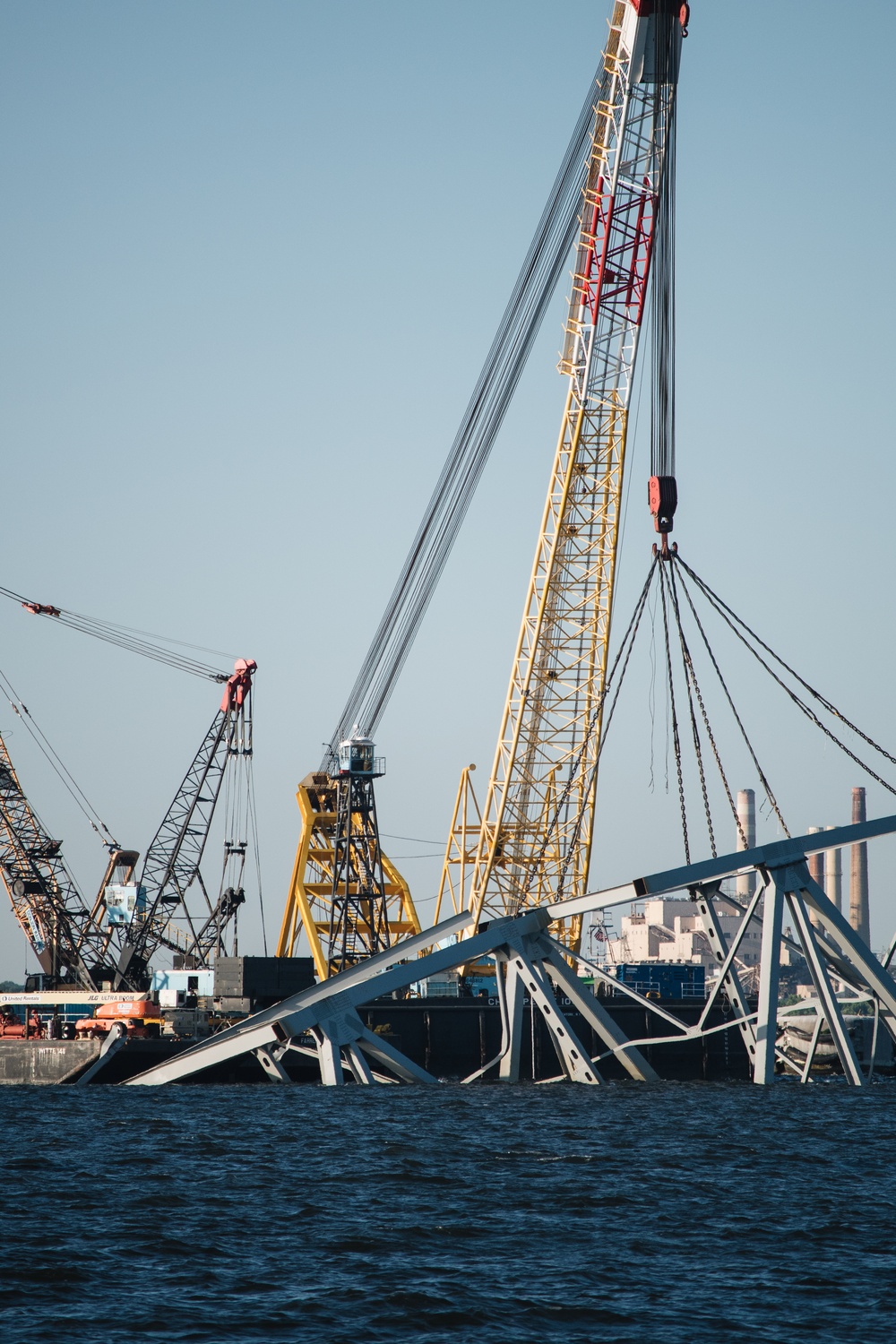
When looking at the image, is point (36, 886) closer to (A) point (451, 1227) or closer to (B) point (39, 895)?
(B) point (39, 895)

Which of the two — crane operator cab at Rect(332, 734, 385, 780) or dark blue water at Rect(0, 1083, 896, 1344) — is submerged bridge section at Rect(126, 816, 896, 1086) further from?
crane operator cab at Rect(332, 734, 385, 780)

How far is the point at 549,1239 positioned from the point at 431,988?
6907cm

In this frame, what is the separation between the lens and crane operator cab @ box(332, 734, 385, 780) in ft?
309

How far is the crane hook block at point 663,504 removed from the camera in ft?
225

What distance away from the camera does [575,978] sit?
53500mm

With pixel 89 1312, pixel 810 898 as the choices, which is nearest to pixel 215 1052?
pixel 810 898

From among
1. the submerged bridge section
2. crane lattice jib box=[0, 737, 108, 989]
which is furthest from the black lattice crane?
the submerged bridge section

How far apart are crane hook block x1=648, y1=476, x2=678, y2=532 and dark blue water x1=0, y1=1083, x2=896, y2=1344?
29.4 meters

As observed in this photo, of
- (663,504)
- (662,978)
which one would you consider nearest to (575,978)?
(663,504)

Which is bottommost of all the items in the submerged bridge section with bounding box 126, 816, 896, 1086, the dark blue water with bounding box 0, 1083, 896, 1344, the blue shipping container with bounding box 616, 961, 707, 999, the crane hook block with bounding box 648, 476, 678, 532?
the blue shipping container with bounding box 616, 961, 707, 999

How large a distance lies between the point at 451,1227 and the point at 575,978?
25543 millimetres

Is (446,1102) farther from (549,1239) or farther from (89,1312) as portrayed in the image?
(89,1312)

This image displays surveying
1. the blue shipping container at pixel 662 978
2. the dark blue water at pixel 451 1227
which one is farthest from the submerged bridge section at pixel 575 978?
the blue shipping container at pixel 662 978

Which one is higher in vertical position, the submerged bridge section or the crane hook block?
the crane hook block
